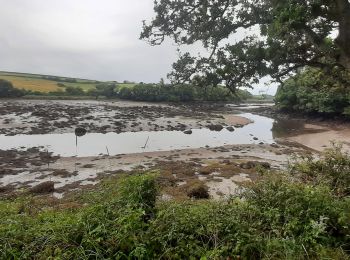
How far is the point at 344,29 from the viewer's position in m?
9.14

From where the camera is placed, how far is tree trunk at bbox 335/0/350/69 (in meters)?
9.02

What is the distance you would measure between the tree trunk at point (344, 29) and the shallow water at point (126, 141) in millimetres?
23499

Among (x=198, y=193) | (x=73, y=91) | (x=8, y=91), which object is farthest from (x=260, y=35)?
(x=73, y=91)

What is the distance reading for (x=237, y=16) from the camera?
12258mm

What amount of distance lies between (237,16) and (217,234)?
881cm

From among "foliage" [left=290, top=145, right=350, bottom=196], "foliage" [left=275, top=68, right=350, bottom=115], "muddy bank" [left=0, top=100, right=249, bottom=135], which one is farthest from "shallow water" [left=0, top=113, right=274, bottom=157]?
"foliage" [left=290, top=145, right=350, bottom=196]

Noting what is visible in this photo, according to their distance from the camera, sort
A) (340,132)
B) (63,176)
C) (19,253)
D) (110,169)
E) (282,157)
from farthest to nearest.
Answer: (340,132)
(282,157)
(110,169)
(63,176)
(19,253)

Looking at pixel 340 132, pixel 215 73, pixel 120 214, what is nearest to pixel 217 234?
pixel 120 214

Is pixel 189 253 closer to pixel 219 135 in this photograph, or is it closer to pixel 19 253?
pixel 19 253

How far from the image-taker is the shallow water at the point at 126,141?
32906mm

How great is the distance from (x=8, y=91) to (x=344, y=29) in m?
85.8

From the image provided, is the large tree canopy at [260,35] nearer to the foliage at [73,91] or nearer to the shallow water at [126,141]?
the shallow water at [126,141]

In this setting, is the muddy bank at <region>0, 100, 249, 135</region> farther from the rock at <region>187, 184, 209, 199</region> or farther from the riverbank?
the rock at <region>187, 184, 209, 199</region>

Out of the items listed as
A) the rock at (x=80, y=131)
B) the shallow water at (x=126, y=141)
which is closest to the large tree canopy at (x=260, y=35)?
the shallow water at (x=126, y=141)
